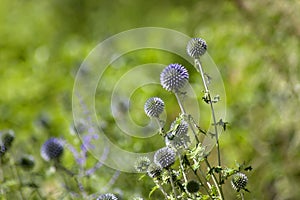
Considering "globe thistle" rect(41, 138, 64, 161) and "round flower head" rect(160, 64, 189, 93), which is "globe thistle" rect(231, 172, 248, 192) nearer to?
"round flower head" rect(160, 64, 189, 93)

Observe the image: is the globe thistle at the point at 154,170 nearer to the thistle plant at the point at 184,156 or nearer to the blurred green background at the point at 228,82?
the thistle plant at the point at 184,156

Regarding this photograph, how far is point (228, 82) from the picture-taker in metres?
3.81

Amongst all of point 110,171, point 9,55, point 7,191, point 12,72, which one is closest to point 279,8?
point 110,171

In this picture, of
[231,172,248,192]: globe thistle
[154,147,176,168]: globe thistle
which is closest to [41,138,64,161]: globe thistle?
[154,147,176,168]: globe thistle

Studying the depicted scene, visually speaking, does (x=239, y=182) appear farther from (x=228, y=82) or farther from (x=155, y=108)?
(x=228, y=82)

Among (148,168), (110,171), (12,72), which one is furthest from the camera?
(12,72)

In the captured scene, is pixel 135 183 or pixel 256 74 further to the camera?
pixel 256 74

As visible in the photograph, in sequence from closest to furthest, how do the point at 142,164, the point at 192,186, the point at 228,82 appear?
1. the point at 192,186
2. the point at 142,164
3. the point at 228,82

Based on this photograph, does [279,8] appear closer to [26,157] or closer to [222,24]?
[222,24]

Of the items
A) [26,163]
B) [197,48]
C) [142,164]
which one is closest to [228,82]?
[26,163]

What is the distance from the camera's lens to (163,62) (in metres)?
4.21

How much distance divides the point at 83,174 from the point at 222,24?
2.00m

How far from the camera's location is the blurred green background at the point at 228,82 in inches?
110

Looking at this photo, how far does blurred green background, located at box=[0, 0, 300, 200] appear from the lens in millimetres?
2801
